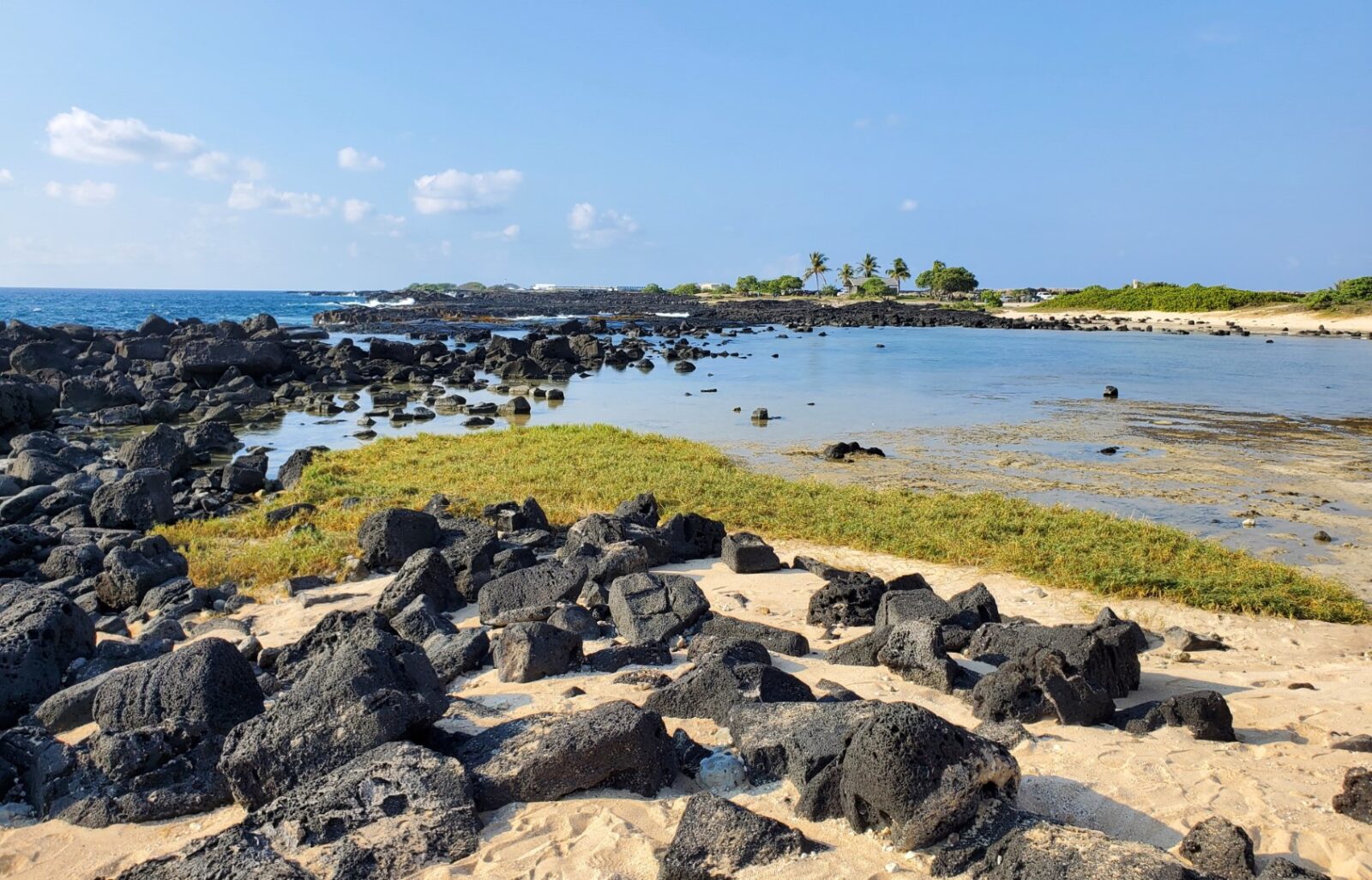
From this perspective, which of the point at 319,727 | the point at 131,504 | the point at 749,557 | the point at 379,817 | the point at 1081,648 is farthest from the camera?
the point at 131,504

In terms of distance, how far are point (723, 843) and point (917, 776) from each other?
1.07 m

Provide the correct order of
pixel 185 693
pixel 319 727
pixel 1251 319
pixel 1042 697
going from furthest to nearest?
1. pixel 1251 319
2. pixel 1042 697
3. pixel 185 693
4. pixel 319 727

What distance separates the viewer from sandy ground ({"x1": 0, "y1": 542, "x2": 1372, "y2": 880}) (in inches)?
191

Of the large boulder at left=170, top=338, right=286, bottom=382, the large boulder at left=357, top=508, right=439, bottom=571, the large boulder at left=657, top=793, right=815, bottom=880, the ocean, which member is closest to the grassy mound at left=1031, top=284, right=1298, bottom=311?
the ocean

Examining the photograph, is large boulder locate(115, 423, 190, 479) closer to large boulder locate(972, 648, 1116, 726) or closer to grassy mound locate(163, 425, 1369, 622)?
grassy mound locate(163, 425, 1369, 622)

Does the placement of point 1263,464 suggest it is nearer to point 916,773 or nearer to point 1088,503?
point 1088,503

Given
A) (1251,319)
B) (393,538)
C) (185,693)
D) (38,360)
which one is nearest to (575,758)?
(185,693)

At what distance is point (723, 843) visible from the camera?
4754 mm

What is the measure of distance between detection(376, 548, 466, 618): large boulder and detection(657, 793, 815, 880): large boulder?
16.1ft

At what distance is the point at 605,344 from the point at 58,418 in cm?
3000

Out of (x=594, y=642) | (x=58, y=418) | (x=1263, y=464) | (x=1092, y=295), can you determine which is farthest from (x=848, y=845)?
(x=1092, y=295)

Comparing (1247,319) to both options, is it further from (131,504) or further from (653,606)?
(131,504)

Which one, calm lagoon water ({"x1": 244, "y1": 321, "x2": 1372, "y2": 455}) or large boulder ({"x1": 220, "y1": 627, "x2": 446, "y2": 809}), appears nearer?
large boulder ({"x1": 220, "y1": 627, "x2": 446, "y2": 809})

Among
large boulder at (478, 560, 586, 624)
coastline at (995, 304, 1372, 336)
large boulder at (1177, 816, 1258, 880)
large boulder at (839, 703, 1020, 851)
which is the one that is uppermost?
coastline at (995, 304, 1372, 336)
